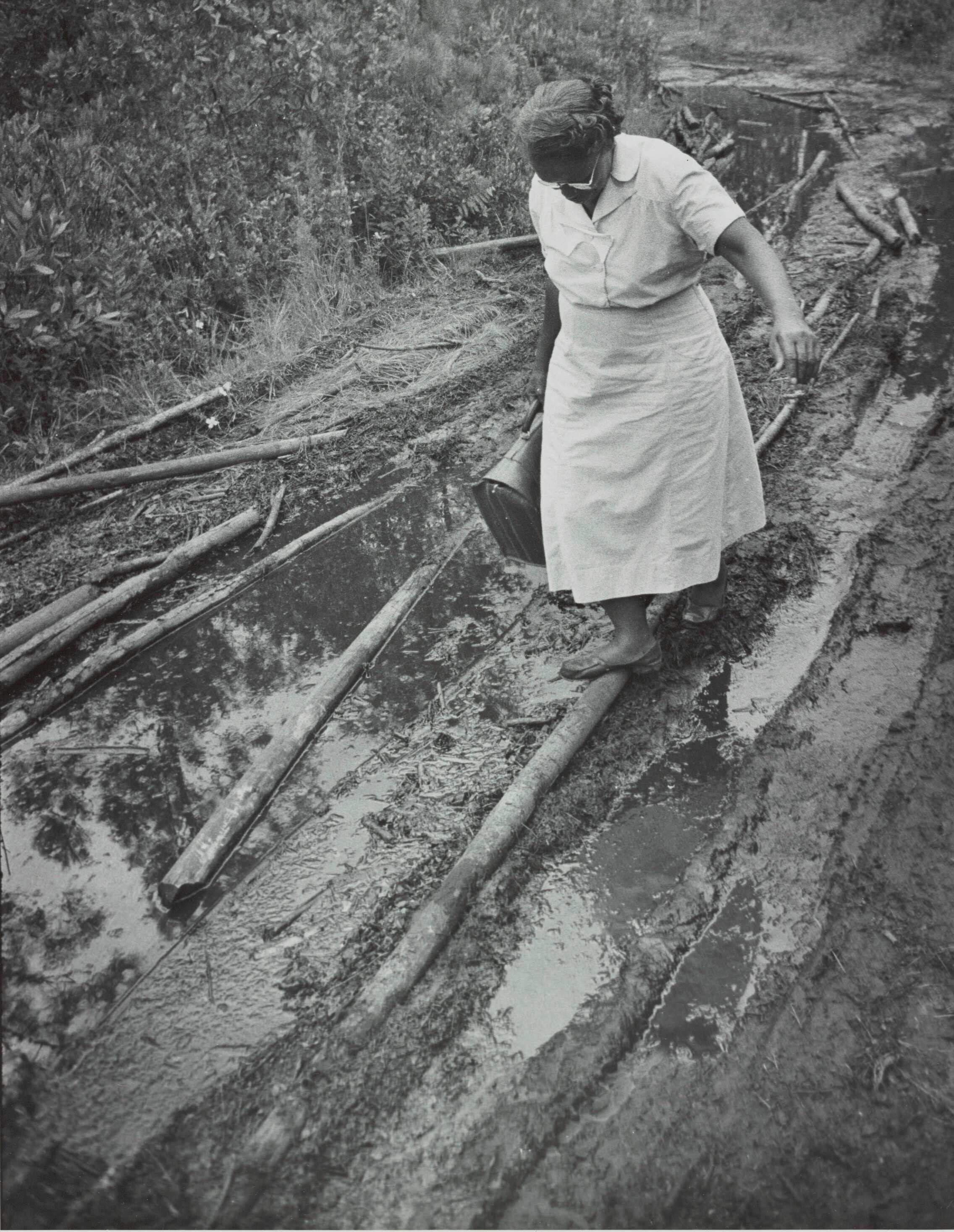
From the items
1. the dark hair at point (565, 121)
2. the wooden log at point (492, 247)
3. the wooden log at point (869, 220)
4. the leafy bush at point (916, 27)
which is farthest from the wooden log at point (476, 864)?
the leafy bush at point (916, 27)

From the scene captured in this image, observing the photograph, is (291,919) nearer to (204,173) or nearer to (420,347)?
(420,347)

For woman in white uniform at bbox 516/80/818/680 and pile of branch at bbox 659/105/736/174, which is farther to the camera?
pile of branch at bbox 659/105/736/174

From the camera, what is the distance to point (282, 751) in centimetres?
365

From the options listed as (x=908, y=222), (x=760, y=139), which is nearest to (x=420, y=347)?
(x=908, y=222)

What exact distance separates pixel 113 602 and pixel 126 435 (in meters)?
1.64

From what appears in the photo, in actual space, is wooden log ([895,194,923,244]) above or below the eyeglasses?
below

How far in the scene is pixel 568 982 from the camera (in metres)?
2.84

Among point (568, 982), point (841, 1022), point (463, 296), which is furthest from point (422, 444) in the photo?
point (841, 1022)

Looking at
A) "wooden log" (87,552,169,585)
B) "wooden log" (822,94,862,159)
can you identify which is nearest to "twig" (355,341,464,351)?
"wooden log" (87,552,169,585)

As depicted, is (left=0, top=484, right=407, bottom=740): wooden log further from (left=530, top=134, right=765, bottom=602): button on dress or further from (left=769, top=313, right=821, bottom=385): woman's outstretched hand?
(left=769, top=313, right=821, bottom=385): woman's outstretched hand

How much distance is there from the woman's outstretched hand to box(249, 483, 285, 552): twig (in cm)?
298

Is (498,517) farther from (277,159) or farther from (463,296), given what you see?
(277,159)

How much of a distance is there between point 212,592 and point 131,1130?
270 centimetres

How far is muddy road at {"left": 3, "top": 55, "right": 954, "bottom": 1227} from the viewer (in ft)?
7.64
